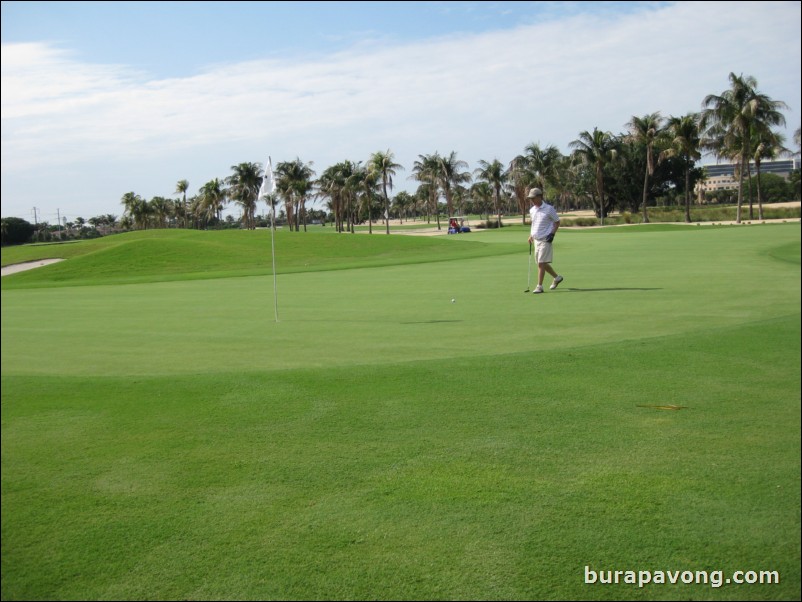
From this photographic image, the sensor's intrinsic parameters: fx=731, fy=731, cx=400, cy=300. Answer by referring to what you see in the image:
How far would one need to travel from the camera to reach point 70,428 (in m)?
5.61

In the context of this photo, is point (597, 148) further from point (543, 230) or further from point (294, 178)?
point (543, 230)

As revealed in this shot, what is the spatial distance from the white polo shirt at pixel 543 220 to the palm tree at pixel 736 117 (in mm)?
4291

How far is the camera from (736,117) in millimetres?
8555

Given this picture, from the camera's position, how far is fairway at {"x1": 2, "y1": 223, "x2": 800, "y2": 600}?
3.37 metres

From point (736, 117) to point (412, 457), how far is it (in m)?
6.27

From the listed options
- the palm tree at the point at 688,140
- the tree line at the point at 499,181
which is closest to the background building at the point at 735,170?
the palm tree at the point at 688,140

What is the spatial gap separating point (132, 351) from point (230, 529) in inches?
224

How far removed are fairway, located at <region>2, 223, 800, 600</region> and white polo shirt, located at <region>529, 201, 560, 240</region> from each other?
3.42 m

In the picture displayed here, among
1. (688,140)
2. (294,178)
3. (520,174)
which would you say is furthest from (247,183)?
(688,140)

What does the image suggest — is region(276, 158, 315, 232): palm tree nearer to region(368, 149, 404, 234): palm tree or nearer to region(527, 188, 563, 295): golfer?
region(368, 149, 404, 234): palm tree

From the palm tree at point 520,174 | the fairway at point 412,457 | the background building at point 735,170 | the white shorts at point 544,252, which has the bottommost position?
the fairway at point 412,457

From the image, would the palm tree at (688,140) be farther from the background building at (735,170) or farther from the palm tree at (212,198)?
the palm tree at (212,198)

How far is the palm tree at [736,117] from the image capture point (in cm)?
779

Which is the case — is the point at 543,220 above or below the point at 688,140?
below
